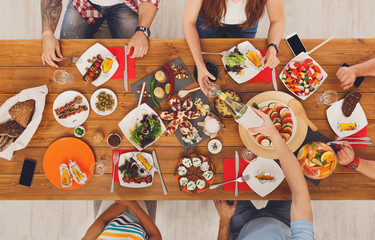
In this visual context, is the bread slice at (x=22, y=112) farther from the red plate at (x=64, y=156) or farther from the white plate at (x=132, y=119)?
the white plate at (x=132, y=119)

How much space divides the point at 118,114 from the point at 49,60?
0.63 m

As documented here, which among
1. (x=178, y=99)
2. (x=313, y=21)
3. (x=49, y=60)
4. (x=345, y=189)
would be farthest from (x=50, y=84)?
(x=313, y=21)

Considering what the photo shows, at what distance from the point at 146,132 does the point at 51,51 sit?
0.89 metres

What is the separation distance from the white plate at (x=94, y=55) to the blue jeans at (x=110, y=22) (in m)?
0.61

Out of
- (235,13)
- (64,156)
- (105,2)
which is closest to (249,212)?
(64,156)

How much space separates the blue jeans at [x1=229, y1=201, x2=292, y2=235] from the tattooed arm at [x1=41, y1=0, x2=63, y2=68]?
6.13ft

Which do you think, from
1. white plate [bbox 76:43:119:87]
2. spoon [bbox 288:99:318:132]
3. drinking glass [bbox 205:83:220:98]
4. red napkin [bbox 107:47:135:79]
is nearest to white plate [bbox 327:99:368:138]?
spoon [bbox 288:99:318:132]

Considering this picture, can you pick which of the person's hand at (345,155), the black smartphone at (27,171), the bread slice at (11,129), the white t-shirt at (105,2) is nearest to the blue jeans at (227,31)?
the white t-shirt at (105,2)

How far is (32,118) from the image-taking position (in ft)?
5.22

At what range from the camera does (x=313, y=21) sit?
284 centimetres

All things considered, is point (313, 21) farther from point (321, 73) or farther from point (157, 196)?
point (157, 196)

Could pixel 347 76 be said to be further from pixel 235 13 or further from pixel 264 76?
pixel 235 13

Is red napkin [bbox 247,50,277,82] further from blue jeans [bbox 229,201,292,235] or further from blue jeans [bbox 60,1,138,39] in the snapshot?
blue jeans [bbox 60,1,138,39]

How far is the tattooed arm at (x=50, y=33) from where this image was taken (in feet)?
5.36
